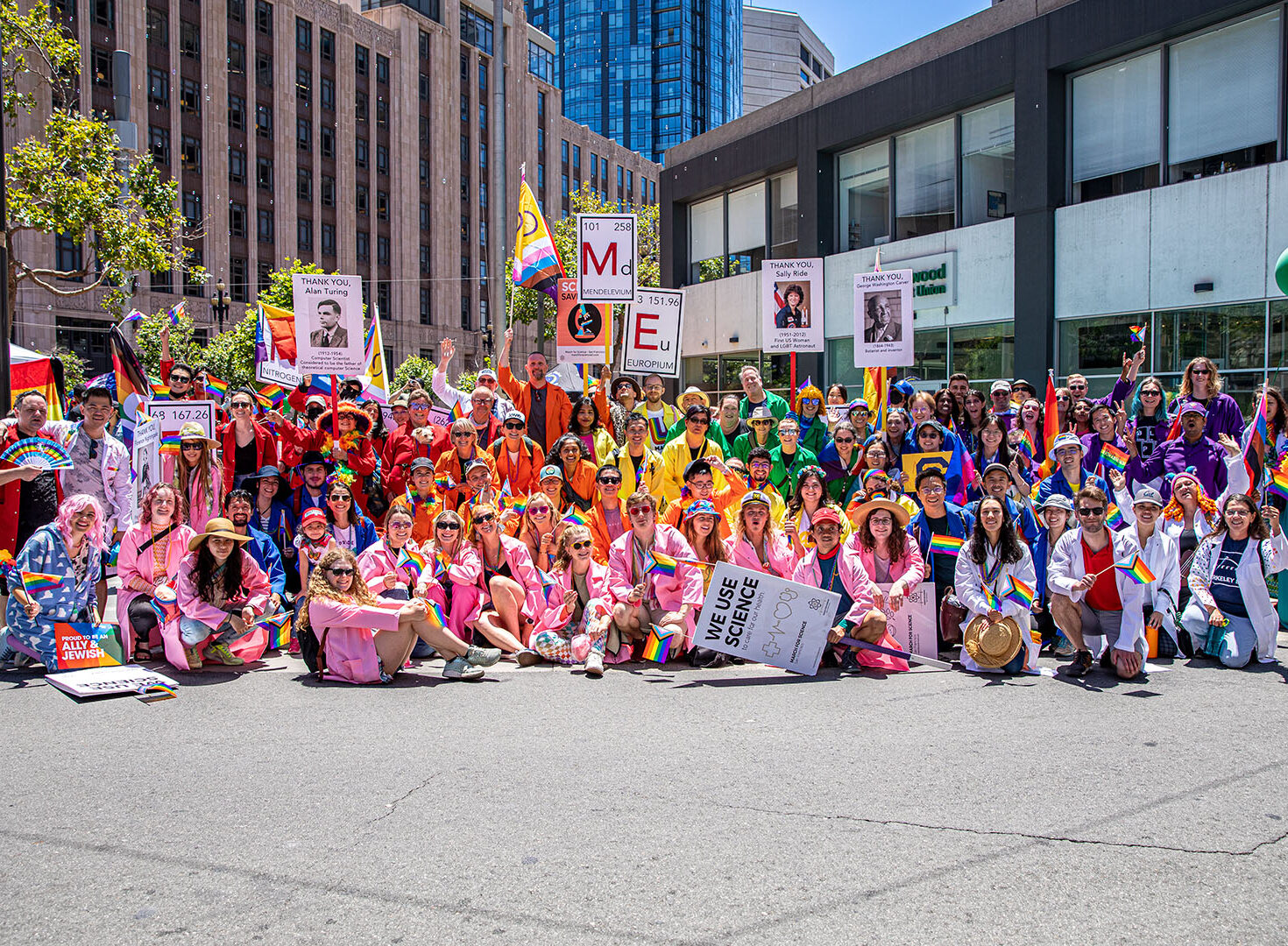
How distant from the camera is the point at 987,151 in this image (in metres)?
19.0

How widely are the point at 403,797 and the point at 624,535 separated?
3.35 metres

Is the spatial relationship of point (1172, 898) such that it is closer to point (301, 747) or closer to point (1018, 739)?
point (1018, 739)

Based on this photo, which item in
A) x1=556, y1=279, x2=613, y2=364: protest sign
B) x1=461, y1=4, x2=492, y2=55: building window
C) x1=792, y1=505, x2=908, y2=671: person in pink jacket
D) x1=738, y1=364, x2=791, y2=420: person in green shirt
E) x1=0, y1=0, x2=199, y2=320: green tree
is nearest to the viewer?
x1=792, y1=505, x2=908, y2=671: person in pink jacket

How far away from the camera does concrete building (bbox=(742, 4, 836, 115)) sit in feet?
449

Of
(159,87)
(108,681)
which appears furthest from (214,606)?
(159,87)

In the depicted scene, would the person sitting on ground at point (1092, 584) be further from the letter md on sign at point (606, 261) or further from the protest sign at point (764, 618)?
the letter md on sign at point (606, 261)

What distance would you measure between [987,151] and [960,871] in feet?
58.8

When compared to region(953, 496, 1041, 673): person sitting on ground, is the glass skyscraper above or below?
above

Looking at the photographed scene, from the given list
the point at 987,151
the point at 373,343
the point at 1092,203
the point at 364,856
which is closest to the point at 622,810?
the point at 364,856

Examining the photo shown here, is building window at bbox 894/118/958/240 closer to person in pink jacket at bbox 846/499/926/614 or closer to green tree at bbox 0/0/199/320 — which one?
person in pink jacket at bbox 846/499/926/614

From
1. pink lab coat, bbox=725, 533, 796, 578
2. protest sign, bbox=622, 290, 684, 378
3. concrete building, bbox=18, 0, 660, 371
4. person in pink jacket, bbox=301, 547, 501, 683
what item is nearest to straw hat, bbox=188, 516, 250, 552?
person in pink jacket, bbox=301, 547, 501, 683

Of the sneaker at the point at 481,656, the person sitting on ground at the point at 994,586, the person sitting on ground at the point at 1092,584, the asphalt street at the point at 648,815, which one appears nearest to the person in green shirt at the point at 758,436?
the person sitting on ground at the point at 994,586

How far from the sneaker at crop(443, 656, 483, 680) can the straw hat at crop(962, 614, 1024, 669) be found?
3341 millimetres

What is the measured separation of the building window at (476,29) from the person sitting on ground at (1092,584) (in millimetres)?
69811
